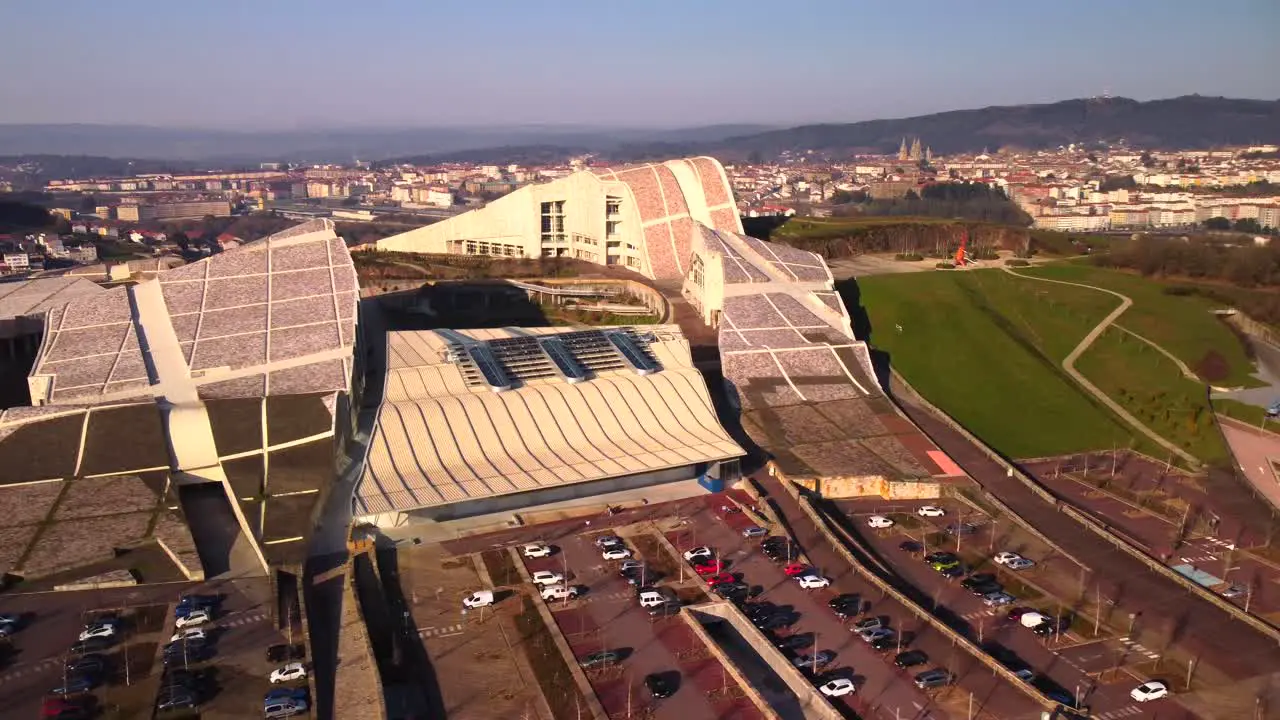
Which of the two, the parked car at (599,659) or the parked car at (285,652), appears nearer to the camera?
the parked car at (599,659)

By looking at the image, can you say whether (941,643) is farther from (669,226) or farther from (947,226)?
(947,226)

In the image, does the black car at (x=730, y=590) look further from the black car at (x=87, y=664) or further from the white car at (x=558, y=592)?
the black car at (x=87, y=664)

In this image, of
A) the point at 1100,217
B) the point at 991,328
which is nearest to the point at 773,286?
the point at 991,328

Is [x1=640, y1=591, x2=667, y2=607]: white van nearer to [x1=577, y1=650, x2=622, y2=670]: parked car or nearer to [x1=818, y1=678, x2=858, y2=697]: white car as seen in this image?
[x1=577, y1=650, x2=622, y2=670]: parked car

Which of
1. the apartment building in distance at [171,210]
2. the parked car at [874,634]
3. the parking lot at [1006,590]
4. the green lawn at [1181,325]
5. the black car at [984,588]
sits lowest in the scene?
the parking lot at [1006,590]

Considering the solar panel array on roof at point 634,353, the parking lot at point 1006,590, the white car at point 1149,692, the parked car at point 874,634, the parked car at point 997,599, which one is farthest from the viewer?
the solar panel array on roof at point 634,353

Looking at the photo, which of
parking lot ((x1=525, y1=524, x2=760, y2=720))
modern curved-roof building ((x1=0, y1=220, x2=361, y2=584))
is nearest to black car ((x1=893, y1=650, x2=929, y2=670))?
parking lot ((x1=525, y1=524, x2=760, y2=720))

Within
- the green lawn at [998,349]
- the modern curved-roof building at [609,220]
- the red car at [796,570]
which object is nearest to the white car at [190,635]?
the red car at [796,570]

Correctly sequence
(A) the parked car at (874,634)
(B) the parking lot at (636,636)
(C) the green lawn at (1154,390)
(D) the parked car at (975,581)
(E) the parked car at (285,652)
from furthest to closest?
1. (C) the green lawn at (1154,390)
2. (D) the parked car at (975,581)
3. (A) the parked car at (874,634)
4. (E) the parked car at (285,652)
5. (B) the parking lot at (636,636)
